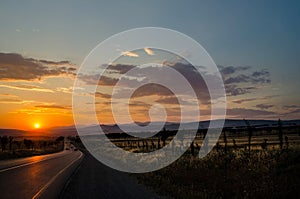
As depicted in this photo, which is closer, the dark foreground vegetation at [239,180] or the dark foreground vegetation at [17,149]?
the dark foreground vegetation at [239,180]

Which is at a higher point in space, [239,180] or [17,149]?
[17,149]

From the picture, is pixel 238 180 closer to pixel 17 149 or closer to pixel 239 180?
pixel 239 180

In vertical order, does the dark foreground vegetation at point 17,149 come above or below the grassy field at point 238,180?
above

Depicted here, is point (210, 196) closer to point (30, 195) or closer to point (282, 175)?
point (282, 175)

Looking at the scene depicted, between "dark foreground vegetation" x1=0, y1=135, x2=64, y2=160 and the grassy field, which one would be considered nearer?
the grassy field

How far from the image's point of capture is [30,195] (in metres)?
15.7

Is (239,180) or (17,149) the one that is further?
(17,149)

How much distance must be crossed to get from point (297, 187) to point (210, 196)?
3.45 metres

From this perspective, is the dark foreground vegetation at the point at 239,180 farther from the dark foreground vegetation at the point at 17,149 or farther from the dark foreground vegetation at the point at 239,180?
the dark foreground vegetation at the point at 17,149

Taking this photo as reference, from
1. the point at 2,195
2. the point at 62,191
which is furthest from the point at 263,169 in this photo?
the point at 2,195

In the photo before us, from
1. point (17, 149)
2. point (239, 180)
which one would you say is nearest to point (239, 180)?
point (239, 180)

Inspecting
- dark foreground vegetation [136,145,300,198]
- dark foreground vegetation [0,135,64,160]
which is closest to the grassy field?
dark foreground vegetation [136,145,300,198]

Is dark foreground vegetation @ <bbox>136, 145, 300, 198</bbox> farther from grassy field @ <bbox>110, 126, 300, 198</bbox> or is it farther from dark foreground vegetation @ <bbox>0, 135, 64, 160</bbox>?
dark foreground vegetation @ <bbox>0, 135, 64, 160</bbox>

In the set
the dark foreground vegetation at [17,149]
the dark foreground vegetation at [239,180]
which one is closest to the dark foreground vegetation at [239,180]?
the dark foreground vegetation at [239,180]
